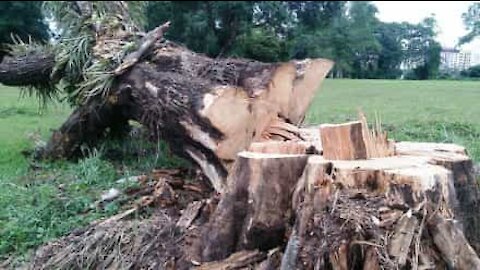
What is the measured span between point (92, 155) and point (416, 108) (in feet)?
11.7

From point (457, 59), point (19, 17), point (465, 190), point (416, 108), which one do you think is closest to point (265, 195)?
point (465, 190)

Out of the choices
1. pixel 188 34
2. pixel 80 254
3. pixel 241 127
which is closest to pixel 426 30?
pixel 241 127

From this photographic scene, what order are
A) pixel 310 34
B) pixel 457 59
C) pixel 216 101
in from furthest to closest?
pixel 310 34 < pixel 457 59 < pixel 216 101

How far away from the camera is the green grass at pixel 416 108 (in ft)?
19.9

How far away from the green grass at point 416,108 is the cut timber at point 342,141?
2087 millimetres

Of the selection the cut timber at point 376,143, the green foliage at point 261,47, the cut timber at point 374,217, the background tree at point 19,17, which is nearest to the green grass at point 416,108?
the cut timber at point 376,143

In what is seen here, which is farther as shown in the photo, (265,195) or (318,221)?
(265,195)

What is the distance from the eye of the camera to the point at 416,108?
7484mm

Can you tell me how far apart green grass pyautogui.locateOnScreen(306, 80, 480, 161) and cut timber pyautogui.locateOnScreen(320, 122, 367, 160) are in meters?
2.09

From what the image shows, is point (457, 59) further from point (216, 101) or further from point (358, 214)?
point (358, 214)

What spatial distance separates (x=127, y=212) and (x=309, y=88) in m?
1.67

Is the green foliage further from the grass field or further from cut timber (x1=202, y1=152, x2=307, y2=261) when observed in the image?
cut timber (x1=202, y1=152, x2=307, y2=261)

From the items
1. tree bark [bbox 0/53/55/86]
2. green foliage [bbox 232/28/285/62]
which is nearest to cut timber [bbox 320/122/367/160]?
tree bark [bbox 0/53/55/86]

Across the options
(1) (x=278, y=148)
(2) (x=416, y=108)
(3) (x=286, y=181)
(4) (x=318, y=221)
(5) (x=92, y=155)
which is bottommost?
(5) (x=92, y=155)
